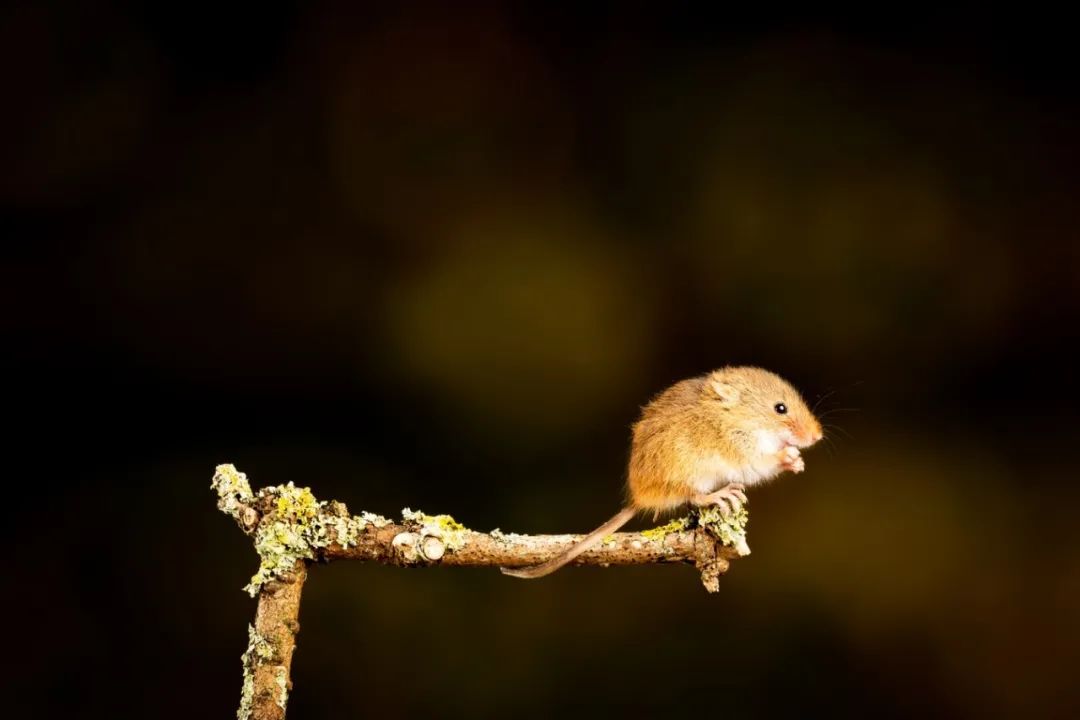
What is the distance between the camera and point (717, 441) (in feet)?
6.50

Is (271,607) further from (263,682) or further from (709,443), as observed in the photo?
(709,443)

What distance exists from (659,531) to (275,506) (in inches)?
26.9

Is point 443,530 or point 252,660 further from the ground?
point 443,530

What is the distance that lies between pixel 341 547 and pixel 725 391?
80 cm

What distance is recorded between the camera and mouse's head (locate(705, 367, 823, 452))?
199 cm

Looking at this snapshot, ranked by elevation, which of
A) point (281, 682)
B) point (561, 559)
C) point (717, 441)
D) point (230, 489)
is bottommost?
point (281, 682)

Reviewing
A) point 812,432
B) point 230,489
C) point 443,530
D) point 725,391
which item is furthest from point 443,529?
point 812,432

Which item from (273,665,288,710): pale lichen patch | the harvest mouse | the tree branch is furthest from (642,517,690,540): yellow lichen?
(273,665,288,710): pale lichen patch

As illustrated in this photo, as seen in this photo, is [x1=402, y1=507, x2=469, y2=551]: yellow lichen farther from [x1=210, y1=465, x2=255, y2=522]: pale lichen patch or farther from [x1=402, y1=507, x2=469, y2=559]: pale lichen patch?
[x1=210, y1=465, x2=255, y2=522]: pale lichen patch

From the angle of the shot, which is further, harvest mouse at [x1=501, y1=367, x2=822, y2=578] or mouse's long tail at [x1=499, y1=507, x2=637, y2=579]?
harvest mouse at [x1=501, y1=367, x2=822, y2=578]

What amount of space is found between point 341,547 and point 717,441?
747mm

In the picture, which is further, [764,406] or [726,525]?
[764,406]

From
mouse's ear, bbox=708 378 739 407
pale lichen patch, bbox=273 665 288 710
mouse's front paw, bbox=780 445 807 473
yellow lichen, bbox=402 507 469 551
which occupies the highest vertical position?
mouse's ear, bbox=708 378 739 407

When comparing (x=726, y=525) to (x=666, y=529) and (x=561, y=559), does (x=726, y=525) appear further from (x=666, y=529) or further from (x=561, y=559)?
(x=561, y=559)
